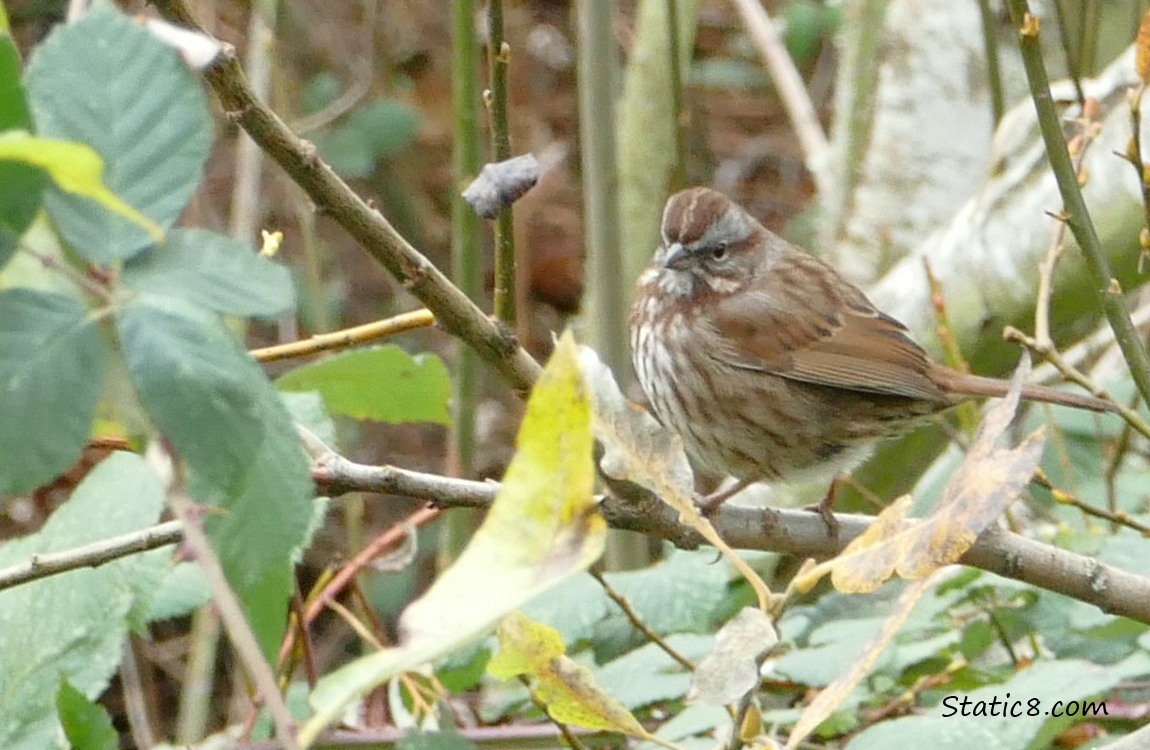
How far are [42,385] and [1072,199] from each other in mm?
1297

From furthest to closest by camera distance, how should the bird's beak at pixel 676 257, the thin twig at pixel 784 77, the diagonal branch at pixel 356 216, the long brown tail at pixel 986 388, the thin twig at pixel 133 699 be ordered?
the thin twig at pixel 784 77
the bird's beak at pixel 676 257
the thin twig at pixel 133 699
the long brown tail at pixel 986 388
the diagonal branch at pixel 356 216

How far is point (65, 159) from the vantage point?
1.88 feet

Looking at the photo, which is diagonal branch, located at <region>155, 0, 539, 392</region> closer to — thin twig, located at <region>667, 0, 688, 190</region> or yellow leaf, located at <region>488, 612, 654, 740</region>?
yellow leaf, located at <region>488, 612, 654, 740</region>

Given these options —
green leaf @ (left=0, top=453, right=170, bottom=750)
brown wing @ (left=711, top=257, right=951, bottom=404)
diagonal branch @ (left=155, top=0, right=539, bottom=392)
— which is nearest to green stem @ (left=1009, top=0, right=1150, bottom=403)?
diagonal branch @ (left=155, top=0, right=539, bottom=392)

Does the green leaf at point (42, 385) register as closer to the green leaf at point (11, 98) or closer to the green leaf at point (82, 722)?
the green leaf at point (11, 98)

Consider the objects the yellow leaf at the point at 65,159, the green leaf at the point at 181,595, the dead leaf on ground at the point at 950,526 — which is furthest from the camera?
the green leaf at the point at 181,595

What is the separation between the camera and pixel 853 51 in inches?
161

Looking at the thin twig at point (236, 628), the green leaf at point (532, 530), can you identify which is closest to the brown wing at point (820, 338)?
the green leaf at point (532, 530)

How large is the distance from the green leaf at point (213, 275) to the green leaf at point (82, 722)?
2.47 feet

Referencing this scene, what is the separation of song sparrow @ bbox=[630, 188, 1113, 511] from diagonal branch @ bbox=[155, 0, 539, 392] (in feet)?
4.09

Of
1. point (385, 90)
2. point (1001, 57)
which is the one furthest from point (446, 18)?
point (1001, 57)

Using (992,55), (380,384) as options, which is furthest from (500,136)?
(992,55)

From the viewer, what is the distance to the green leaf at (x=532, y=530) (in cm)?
67

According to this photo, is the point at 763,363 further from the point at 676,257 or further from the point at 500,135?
the point at 500,135
